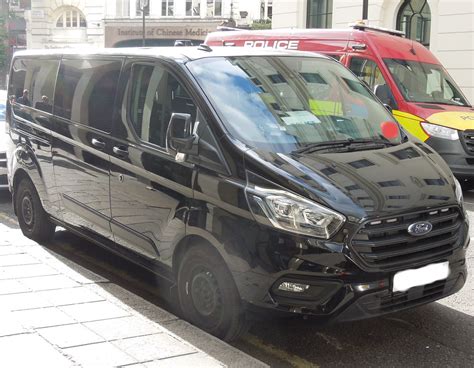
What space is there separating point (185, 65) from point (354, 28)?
22.0 feet

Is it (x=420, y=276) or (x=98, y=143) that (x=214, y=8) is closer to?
(x=98, y=143)

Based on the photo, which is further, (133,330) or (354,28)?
(354,28)

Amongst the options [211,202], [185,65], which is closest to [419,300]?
[211,202]

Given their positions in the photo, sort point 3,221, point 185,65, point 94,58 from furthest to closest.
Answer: point 3,221
point 94,58
point 185,65

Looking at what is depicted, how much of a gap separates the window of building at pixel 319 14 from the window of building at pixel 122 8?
23.9 meters

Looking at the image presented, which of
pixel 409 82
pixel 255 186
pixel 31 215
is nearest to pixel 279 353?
pixel 255 186

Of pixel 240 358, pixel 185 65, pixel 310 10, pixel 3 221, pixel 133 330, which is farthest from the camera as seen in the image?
pixel 310 10

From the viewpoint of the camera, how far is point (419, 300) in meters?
3.68

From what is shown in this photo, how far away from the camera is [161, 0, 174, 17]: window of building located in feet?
144

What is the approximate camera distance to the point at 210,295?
3.93m

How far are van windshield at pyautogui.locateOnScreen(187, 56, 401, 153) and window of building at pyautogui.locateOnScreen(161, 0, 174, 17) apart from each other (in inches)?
1610

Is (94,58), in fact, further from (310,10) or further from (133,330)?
(310,10)

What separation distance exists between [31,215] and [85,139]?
161 cm

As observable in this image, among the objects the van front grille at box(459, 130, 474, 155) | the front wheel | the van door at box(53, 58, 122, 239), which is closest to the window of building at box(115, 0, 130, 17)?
the front wheel
